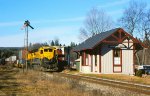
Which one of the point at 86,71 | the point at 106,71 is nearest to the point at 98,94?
the point at 106,71

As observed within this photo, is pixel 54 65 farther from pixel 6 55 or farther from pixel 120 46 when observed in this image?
pixel 6 55

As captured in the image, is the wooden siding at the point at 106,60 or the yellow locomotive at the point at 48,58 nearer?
the wooden siding at the point at 106,60

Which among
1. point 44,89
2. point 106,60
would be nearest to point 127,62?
point 106,60

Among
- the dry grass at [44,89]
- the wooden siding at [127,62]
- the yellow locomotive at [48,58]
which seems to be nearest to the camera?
the dry grass at [44,89]

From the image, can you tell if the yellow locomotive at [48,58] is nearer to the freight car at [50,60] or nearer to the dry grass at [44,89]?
the freight car at [50,60]

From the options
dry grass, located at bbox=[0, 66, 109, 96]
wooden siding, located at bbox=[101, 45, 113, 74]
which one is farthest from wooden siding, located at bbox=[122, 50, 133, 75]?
dry grass, located at bbox=[0, 66, 109, 96]

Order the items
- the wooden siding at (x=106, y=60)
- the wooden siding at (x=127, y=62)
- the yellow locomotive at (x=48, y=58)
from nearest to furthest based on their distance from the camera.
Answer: the wooden siding at (x=106, y=60) < the wooden siding at (x=127, y=62) < the yellow locomotive at (x=48, y=58)

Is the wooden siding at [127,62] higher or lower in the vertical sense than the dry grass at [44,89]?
higher

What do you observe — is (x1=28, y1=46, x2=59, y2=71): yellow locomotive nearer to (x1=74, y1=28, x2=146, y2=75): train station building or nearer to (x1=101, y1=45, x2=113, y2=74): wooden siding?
A: (x1=74, y1=28, x2=146, y2=75): train station building

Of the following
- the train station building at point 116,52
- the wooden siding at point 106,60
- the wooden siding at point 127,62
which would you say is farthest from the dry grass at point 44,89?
the wooden siding at point 127,62

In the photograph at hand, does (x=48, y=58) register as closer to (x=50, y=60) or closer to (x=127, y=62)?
(x=50, y=60)

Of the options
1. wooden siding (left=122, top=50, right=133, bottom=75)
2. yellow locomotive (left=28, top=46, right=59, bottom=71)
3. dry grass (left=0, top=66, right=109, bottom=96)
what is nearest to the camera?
dry grass (left=0, top=66, right=109, bottom=96)

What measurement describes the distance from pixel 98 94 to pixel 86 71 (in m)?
31.4

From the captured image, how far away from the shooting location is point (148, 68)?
166 feet
